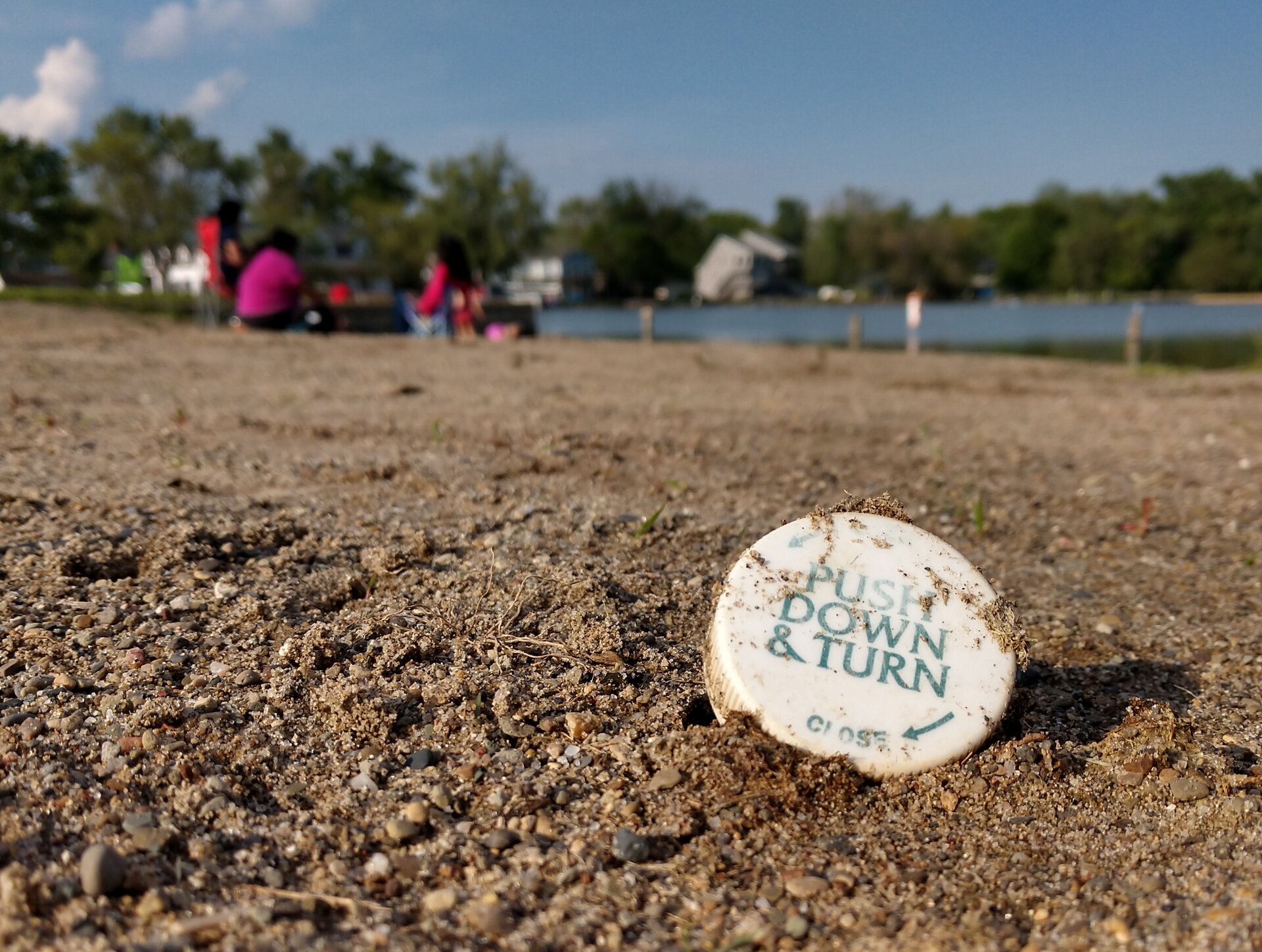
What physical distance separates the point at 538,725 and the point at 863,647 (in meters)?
0.84

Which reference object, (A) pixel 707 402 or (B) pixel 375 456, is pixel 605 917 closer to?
(B) pixel 375 456

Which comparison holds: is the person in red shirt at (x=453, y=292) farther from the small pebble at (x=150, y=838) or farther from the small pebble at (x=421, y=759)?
the small pebble at (x=150, y=838)

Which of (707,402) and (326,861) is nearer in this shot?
(326,861)

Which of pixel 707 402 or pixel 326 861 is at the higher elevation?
pixel 707 402

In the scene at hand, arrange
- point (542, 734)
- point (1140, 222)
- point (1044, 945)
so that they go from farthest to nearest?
point (1140, 222) → point (542, 734) → point (1044, 945)

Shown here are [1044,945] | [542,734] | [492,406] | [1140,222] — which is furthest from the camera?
[1140,222]

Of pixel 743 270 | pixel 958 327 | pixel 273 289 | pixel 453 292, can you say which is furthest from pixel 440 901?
pixel 743 270

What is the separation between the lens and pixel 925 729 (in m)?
2.15

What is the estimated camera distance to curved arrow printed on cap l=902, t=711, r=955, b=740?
2.14 m

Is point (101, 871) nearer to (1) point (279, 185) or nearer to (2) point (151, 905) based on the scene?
(2) point (151, 905)

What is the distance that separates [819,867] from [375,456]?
3.61m

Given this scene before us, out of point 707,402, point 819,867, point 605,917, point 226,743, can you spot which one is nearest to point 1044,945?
point 819,867

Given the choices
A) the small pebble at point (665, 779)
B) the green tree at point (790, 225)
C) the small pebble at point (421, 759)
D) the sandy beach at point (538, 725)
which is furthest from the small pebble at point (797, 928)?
the green tree at point (790, 225)

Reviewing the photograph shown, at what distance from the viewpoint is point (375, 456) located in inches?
192
